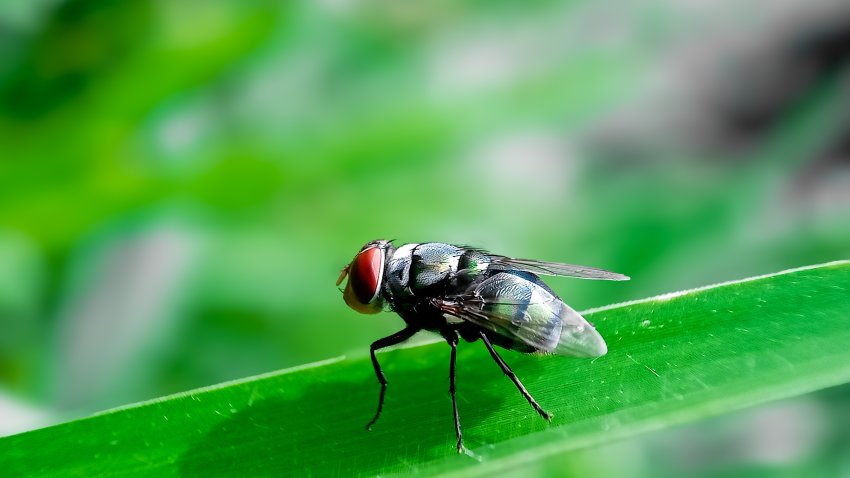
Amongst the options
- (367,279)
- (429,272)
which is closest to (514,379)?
(429,272)

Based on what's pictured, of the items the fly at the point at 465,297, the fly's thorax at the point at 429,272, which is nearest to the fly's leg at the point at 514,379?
the fly at the point at 465,297

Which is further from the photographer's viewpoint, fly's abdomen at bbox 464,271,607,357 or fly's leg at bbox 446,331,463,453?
fly's abdomen at bbox 464,271,607,357

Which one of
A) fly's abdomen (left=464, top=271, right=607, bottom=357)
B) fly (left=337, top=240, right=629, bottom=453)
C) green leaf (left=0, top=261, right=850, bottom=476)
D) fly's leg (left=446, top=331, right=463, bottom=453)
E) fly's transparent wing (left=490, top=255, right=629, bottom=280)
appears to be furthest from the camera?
fly's transparent wing (left=490, top=255, right=629, bottom=280)

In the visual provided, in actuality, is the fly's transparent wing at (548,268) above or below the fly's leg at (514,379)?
above

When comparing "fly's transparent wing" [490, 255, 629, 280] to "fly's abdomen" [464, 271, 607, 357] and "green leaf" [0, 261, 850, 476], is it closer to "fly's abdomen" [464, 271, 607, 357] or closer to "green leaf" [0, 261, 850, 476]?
"fly's abdomen" [464, 271, 607, 357]

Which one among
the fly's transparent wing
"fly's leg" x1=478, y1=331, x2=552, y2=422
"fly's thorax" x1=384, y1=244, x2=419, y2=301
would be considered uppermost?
the fly's transparent wing

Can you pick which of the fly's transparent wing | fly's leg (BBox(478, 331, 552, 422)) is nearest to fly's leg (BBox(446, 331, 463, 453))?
fly's leg (BBox(478, 331, 552, 422))

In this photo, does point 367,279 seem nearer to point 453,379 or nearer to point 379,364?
point 379,364

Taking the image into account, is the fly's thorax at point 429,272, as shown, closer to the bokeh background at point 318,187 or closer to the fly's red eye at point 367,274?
the fly's red eye at point 367,274

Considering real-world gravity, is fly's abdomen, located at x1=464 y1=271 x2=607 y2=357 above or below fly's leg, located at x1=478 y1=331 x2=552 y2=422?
above
